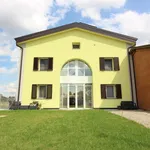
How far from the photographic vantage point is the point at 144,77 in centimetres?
1655

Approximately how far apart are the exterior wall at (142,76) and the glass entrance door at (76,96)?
4699mm

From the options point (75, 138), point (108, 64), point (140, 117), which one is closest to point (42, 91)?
point (108, 64)

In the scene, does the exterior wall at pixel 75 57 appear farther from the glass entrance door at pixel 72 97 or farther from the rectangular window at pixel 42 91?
the glass entrance door at pixel 72 97

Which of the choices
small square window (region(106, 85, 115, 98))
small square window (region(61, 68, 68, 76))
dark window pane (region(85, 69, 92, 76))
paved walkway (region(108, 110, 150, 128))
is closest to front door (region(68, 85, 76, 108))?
small square window (region(61, 68, 68, 76))

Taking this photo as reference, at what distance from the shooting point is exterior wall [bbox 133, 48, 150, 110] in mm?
15945

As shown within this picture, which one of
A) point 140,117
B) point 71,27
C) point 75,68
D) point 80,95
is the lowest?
point 140,117

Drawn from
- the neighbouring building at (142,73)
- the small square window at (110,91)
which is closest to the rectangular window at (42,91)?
the small square window at (110,91)

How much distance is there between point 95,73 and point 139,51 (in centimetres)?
466

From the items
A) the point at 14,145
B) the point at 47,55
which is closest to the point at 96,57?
the point at 47,55

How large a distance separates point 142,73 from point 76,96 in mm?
6546

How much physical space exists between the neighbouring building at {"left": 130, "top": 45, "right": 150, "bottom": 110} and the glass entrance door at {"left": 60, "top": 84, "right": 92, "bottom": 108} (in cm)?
469

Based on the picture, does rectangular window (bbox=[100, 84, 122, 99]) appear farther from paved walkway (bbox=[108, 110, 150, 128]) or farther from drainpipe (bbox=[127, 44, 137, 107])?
paved walkway (bbox=[108, 110, 150, 128])

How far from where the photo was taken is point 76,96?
717 inches

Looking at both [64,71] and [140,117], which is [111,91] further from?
[140,117]
